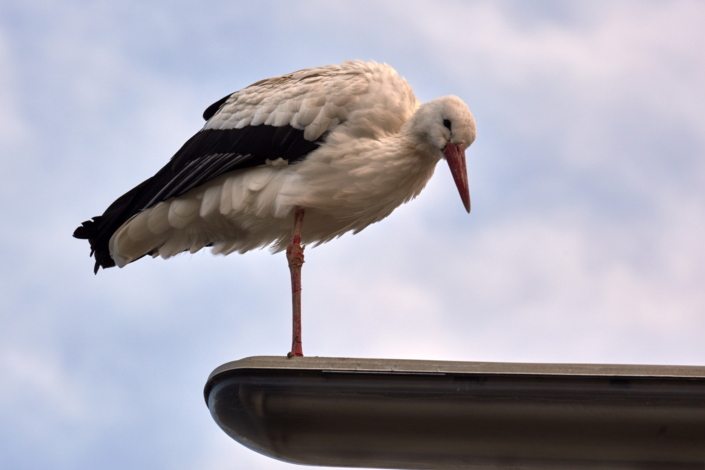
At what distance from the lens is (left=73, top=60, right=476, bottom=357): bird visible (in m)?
6.17

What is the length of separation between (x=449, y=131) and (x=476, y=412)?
2975mm

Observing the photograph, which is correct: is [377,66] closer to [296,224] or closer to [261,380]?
[296,224]

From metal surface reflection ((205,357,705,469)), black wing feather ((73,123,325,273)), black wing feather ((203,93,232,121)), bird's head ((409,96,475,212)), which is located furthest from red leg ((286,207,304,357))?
metal surface reflection ((205,357,705,469))

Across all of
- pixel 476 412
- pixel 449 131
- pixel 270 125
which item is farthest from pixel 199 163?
pixel 476 412

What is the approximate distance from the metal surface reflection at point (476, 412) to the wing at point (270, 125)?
107 inches

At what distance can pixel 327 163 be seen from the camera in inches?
241

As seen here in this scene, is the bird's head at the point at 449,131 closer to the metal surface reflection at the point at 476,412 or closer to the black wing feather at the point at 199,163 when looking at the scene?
the black wing feather at the point at 199,163

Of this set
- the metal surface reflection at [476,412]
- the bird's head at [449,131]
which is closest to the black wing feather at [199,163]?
the bird's head at [449,131]

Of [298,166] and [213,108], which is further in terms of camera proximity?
[213,108]

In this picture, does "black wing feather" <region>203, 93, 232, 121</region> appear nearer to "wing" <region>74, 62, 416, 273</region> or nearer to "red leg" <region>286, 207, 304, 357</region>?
"wing" <region>74, 62, 416, 273</region>

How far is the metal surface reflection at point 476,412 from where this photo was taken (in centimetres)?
353

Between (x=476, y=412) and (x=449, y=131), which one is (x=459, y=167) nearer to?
(x=449, y=131)

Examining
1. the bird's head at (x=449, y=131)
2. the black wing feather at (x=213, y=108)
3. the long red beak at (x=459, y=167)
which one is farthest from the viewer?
the black wing feather at (x=213, y=108)

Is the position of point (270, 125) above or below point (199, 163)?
above
